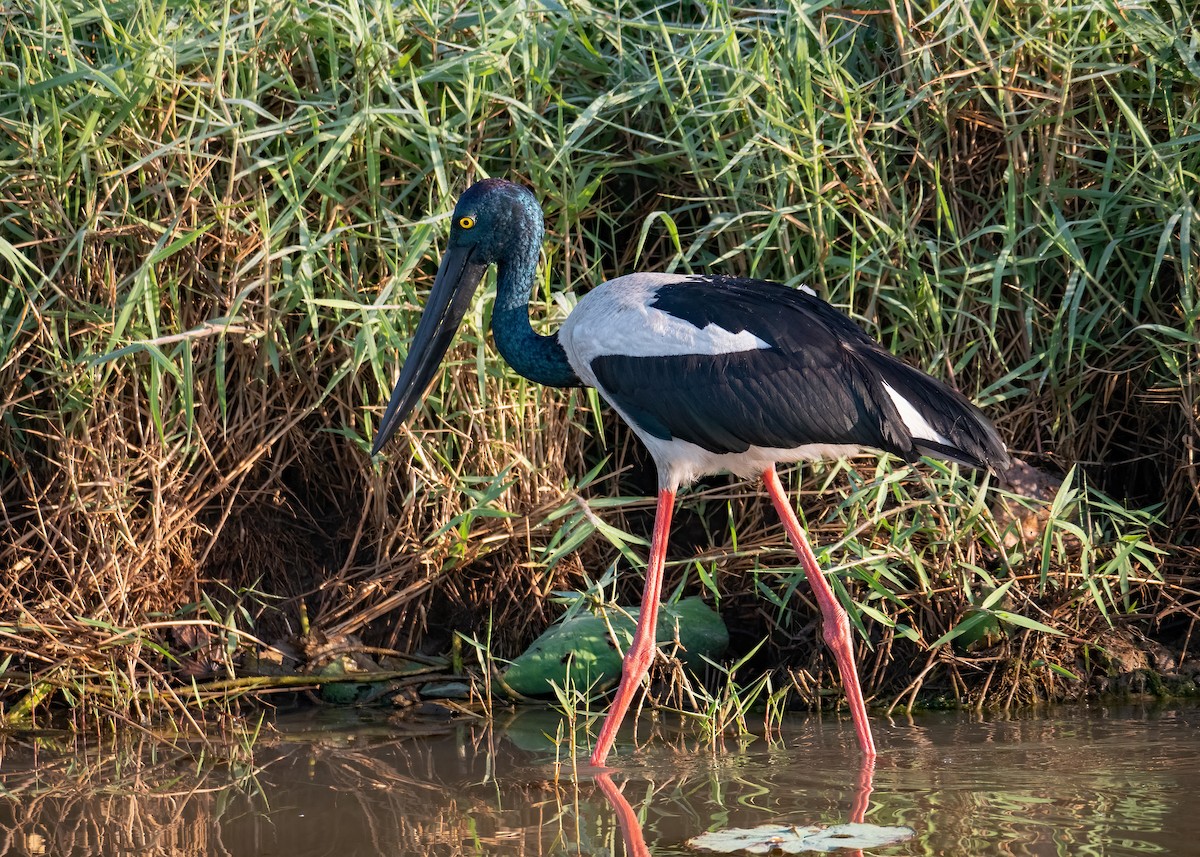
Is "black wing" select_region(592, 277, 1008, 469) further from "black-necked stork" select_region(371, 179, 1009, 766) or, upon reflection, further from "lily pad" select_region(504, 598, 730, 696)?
"lily pad" select_region(504, 598, 730, 696)

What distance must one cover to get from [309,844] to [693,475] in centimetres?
155

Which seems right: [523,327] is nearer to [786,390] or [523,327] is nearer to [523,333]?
[523,333]

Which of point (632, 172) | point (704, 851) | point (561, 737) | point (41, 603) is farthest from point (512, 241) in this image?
point (704, 851)

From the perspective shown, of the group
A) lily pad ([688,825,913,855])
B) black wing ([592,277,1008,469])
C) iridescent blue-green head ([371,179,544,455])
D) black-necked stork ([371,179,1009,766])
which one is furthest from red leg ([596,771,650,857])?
iridescent blue-green head ([371,179,544,455])

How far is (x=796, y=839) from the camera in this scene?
3.36 m

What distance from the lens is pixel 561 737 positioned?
4.53 m

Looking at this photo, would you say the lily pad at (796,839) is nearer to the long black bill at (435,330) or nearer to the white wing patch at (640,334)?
the white wing patch at (640,334)

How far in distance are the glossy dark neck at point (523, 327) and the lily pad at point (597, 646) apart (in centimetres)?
77

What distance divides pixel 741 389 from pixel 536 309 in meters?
1.07

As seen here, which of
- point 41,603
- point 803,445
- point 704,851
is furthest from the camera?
point 41,603

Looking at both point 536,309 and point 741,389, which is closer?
point 741,389

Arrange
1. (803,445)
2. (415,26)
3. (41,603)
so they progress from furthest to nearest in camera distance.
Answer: (415,26) → (41,603) → (803,445)

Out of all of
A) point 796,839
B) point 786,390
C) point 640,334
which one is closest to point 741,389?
point 786,390

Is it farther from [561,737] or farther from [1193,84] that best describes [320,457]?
[1193,84]
